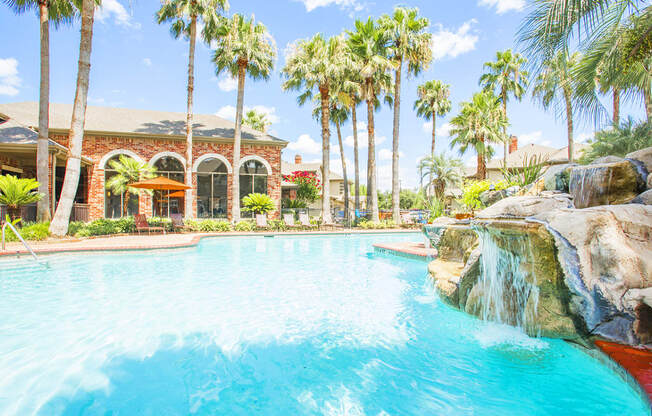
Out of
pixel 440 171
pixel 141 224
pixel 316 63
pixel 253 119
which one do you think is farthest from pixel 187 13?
pixel 253 119

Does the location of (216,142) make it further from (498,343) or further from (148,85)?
(498,343)

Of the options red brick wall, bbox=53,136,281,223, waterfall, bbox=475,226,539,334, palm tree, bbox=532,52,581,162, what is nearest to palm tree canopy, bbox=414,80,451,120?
red brick wall, bbox=53,136,281,223

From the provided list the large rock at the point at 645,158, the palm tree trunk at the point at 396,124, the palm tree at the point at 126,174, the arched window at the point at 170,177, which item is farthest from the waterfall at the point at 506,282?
the arched window at the point at 170,177

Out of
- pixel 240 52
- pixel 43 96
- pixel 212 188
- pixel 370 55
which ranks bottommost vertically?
pixel 212 188

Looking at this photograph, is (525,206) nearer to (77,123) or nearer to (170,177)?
(77,123)

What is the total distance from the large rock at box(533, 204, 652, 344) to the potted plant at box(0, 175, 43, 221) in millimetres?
13511

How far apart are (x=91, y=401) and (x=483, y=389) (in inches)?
117

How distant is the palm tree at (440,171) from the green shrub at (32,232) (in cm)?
1949

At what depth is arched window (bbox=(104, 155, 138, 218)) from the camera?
17.1m

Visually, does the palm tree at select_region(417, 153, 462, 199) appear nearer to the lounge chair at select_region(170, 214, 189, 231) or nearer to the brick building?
the brick building

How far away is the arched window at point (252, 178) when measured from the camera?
1948cm

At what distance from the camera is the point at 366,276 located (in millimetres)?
6375

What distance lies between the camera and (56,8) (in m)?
12.4

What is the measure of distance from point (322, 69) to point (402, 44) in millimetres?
4734
